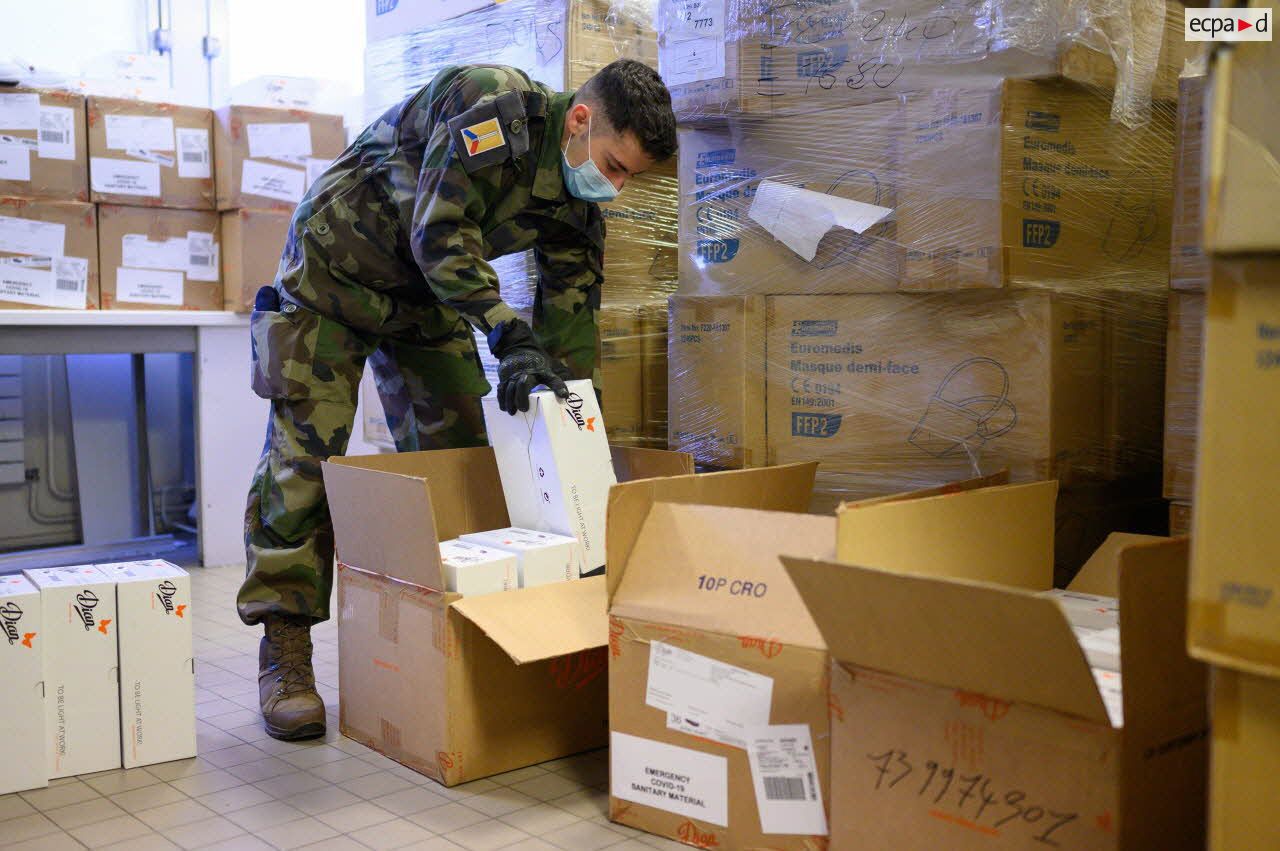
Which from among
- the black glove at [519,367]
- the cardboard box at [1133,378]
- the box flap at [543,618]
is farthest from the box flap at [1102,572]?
the black glove at [519,367]

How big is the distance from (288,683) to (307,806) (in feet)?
1.33

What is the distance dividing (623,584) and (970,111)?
37.9 inches

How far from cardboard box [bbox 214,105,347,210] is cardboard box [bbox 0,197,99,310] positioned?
1.43 feet

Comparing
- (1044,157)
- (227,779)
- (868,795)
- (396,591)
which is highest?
(1044,157)

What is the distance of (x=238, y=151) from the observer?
12.4 ft

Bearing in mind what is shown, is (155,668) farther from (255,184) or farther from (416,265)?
(255,184)

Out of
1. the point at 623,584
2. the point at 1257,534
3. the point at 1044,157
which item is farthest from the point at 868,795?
the point at 1044,157

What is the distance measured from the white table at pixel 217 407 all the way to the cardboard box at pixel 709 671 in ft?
7.93

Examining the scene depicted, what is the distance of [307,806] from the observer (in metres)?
1.84

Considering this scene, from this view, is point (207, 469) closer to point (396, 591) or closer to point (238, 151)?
point (238, 151)

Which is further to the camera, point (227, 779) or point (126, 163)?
point (126, 163)

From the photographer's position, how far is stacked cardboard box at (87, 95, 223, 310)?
3.64 meters

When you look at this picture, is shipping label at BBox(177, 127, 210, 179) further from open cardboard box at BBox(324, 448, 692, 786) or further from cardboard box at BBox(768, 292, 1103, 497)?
cardboard box at BBox(768, 292, 1103, 497)

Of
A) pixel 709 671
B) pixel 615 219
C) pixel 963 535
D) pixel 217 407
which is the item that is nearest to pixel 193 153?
pixel 217 407
